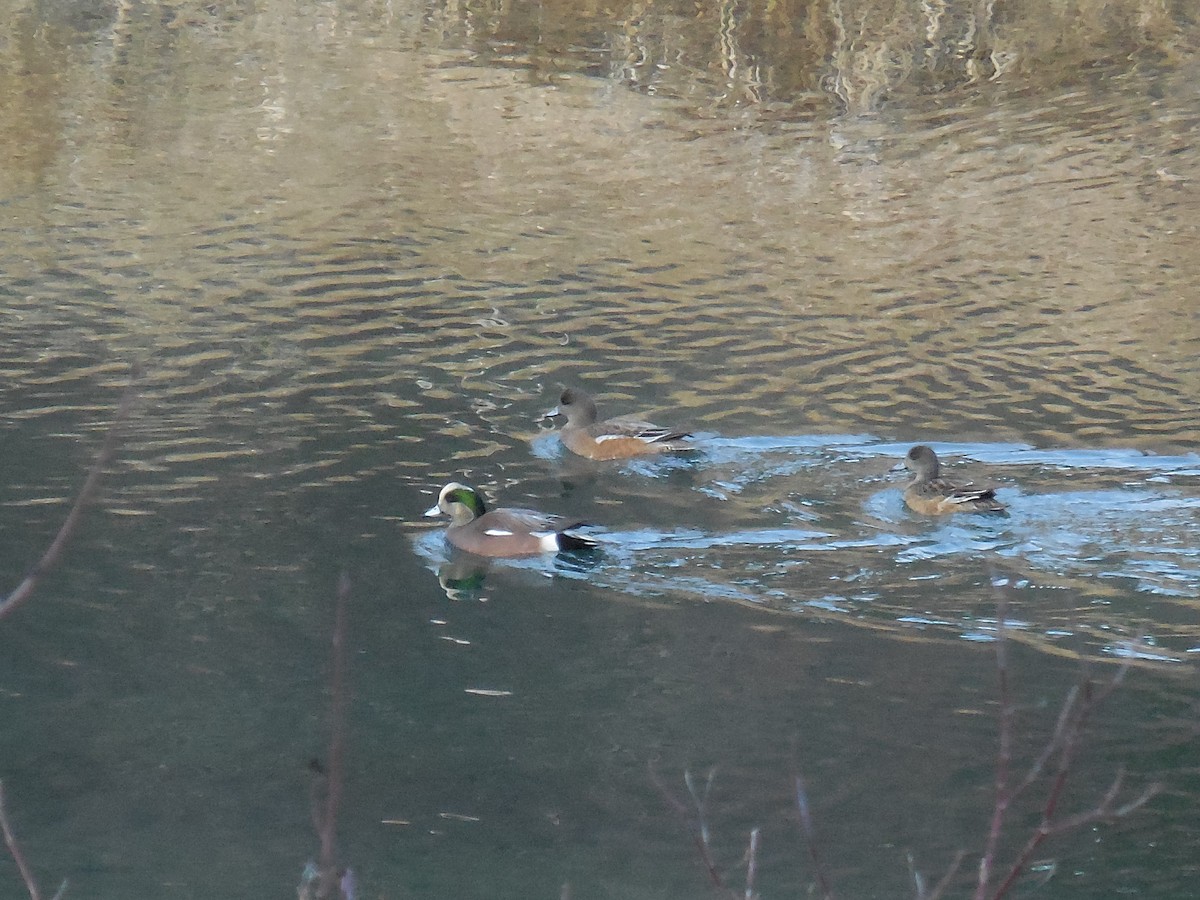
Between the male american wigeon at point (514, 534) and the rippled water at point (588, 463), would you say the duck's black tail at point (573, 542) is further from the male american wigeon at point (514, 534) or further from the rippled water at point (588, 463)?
the rippled water at point (588, 463)

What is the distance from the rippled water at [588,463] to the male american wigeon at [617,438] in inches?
4.6

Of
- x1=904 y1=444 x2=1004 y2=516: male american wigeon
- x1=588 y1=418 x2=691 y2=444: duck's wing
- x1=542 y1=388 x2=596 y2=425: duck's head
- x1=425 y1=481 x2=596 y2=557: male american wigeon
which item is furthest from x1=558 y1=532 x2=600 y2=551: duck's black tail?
x1=904 y1=444 x2=1004 y2=516: male american wigeon

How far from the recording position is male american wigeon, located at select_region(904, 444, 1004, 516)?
9.30 m

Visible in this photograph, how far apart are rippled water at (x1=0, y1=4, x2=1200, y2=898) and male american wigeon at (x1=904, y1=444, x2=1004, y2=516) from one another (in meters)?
0.11

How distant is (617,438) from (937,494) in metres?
2.17

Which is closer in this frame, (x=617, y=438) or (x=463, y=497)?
(x=463, y=497)

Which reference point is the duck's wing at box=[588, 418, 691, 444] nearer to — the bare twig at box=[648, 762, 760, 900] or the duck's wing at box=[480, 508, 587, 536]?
the duck's wing at box=[480, 508, 587, 536]

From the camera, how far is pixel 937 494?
9.34 meters

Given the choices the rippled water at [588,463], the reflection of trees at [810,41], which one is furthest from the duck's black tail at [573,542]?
the reflection of trees at [810,41]

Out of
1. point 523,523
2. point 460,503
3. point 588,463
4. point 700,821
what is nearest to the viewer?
point 700,821

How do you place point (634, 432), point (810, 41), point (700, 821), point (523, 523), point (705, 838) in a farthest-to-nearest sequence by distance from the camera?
point (810, 41), point (634, 432), point (523, 523), point (700, 821), point (705, 838)

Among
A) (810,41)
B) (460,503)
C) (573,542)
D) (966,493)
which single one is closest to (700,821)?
(573,542)

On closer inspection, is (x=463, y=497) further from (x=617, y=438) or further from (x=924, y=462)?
(x=924, y=462)

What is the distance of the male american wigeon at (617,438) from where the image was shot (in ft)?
34.0
